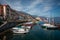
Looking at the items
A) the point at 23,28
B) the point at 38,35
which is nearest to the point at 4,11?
the point at 23,28

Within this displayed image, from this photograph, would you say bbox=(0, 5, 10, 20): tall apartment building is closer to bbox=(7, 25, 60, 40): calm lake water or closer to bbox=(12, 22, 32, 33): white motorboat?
bbox=(12, 22, 32, 33): white motorboat

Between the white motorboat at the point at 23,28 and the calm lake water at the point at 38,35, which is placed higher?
the white motorboat at the point at 23,28

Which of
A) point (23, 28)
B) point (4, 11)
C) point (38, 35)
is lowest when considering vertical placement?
Result: point (38, 35)

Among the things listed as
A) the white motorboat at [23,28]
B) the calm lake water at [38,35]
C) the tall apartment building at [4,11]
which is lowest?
the calm lake water at [38,35]

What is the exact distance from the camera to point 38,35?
4.00 metres

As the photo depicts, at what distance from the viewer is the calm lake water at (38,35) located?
3.96 m

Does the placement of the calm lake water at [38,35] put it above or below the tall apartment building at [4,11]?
below

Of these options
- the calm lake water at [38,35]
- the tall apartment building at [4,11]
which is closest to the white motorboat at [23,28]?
the calm lake water at [38,35]

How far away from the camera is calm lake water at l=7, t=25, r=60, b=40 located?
3.96m

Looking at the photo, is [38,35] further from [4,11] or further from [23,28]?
[4,11]

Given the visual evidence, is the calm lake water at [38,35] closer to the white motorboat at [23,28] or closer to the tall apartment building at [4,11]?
the white motorboat at [23,28]

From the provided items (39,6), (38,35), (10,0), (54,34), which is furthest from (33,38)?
(10,0)

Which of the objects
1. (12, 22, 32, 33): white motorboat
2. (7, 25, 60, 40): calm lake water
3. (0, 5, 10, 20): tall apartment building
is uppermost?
(0, 5, 10, 20): tall apartment building

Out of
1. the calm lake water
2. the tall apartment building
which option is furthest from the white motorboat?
the tall apartment building
